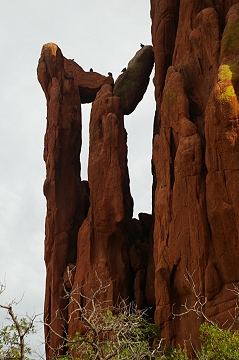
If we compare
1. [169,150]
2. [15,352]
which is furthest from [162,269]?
[15,352]

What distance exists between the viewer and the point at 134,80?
43.3 m

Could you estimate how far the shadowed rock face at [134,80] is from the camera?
42969 mm

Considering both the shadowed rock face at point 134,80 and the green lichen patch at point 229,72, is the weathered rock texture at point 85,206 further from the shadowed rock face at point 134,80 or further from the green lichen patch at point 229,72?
the green lichen patch at point 229,72

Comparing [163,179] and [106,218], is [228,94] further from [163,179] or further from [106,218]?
[106,218]

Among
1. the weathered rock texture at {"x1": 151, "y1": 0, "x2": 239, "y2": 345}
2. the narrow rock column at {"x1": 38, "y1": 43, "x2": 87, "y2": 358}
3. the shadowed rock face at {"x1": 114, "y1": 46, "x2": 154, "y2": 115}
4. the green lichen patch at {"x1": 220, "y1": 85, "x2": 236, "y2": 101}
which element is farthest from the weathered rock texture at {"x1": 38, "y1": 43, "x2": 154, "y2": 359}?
the green lichen patch at {"x1": 220, "y1": 85, "x2": 236, "y2": 101}

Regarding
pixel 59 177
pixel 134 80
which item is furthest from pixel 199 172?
pixel 134 80

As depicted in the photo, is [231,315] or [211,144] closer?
[231,315]

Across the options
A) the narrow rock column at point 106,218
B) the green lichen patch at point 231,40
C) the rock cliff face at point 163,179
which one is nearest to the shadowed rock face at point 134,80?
the rock cliff face at point 163,179

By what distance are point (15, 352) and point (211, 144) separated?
41.7ft

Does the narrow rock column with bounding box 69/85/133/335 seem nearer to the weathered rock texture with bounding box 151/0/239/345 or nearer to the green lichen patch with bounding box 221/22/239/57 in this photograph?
the weathered rock texture with bounding box 151/0/239/345

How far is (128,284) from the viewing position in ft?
120

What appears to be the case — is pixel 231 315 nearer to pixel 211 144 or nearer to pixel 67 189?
pixel 211 144

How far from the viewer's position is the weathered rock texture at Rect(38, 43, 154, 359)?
1416 inches

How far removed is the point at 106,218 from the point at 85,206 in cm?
664
